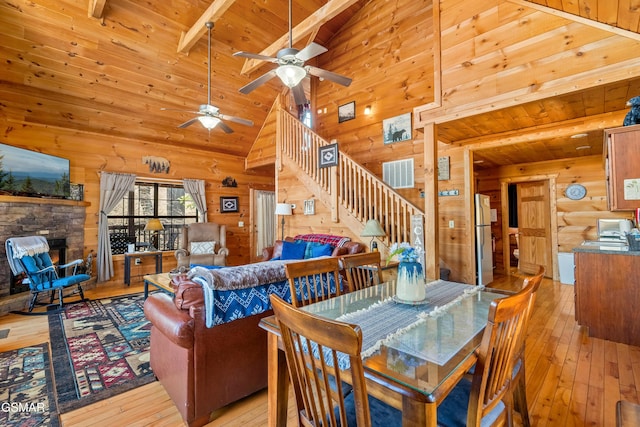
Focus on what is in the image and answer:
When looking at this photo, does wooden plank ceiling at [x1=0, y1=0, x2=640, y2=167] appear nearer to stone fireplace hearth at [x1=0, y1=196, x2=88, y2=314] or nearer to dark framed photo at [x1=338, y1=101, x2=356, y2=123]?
dark framed photo at [x1=338, y1=101, x2=356, y2=123]

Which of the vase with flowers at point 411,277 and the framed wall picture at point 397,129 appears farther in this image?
the framed wall picture at point 397,129

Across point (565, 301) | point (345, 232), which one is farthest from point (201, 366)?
point (565, 301)

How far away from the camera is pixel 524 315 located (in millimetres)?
1219

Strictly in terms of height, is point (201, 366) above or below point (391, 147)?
below

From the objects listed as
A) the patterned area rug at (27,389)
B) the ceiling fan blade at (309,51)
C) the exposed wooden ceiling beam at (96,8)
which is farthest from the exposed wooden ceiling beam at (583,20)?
the patterned area rug at (27,389)

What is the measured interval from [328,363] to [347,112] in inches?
243

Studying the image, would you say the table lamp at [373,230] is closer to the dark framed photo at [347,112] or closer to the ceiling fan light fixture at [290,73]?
the ceiling fan light fixture at [290,73]

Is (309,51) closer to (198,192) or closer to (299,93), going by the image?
(299,93)

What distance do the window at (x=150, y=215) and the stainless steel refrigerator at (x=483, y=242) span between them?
5827 mm

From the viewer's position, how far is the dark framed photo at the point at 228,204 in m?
7.23

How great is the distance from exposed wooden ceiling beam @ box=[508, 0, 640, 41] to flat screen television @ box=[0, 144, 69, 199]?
263 inches

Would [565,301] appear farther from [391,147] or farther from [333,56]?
[333,56]

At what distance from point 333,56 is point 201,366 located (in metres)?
7.02

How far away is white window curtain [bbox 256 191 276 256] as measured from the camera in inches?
312
